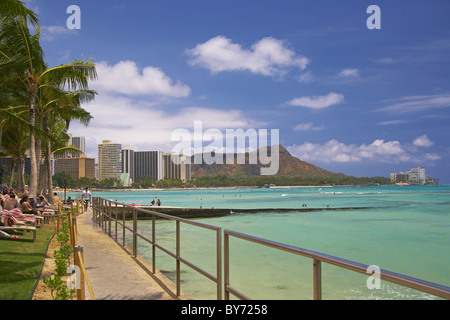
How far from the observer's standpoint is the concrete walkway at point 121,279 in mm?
4934

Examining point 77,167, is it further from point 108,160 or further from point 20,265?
point 20,265

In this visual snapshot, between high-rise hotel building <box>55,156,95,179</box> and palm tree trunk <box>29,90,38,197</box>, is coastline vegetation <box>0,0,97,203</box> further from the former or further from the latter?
high-rise hotel building <box>55,156,95,179</box>

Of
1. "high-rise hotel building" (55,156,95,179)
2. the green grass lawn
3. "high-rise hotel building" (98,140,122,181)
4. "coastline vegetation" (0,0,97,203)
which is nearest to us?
the green grass lawn

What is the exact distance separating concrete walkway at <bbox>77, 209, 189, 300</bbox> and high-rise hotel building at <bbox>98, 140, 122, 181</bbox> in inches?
6816

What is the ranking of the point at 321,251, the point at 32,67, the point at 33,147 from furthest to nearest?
the point at 321,251
the point at 33,147
the point at 32,67

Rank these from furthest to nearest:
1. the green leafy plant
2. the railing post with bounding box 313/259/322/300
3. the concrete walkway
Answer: the concrete walkway < the green leafy plant < the railing post with bounding box 313/259/322/300

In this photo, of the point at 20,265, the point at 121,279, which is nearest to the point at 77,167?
the point at 20,265

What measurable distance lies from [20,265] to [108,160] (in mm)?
181398

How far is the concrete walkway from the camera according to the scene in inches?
194

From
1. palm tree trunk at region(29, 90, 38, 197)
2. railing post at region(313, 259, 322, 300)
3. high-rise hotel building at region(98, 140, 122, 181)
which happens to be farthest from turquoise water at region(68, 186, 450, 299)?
high-rise hotel building at region(98, 140, 122, 181)

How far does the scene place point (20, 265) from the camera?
6.62m

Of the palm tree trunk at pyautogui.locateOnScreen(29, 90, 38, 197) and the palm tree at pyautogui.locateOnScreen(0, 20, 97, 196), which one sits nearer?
the palm tree at pyautogui.locateOnScreen(0, 20, 97, 196)

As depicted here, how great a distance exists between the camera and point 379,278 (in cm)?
181
